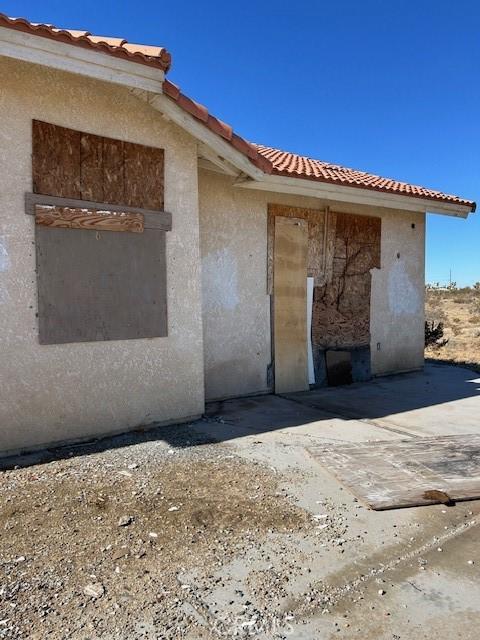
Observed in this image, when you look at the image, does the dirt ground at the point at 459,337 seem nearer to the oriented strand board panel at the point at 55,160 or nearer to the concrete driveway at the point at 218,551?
the concrete driveway at the point at 218,551

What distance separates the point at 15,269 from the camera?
5.32 metres

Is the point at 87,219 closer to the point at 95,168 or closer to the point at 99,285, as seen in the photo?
the point at 95,168

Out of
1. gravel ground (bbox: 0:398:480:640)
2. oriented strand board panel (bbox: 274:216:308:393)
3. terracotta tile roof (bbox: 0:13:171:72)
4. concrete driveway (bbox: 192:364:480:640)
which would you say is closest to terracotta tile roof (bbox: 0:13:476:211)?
terracotta tile roof (bbox: 0:13:171:72)

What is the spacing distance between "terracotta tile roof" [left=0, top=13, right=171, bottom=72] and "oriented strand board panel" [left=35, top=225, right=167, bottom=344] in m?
1.93

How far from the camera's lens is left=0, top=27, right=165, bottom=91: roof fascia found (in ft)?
15.6

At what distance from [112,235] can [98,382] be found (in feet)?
5.94

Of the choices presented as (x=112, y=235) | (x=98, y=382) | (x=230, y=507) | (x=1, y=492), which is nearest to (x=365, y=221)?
(x=112, y=235)

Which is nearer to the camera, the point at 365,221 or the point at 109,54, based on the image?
the point at 109,54

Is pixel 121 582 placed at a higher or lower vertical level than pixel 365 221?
lower

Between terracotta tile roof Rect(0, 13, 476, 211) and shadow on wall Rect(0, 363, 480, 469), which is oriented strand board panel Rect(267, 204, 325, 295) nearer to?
terracotta tile roof Rect(0, 13, 476, 211)

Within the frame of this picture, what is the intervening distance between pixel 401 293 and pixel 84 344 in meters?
7.62

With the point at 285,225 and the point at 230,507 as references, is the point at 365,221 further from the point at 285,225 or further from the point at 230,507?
the point at 230,507

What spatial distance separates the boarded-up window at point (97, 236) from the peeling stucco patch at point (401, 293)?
616 cm

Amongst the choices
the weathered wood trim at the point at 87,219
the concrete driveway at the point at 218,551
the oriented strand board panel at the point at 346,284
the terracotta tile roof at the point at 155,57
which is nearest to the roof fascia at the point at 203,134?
the terracotta tile roof at the point at 155,57
